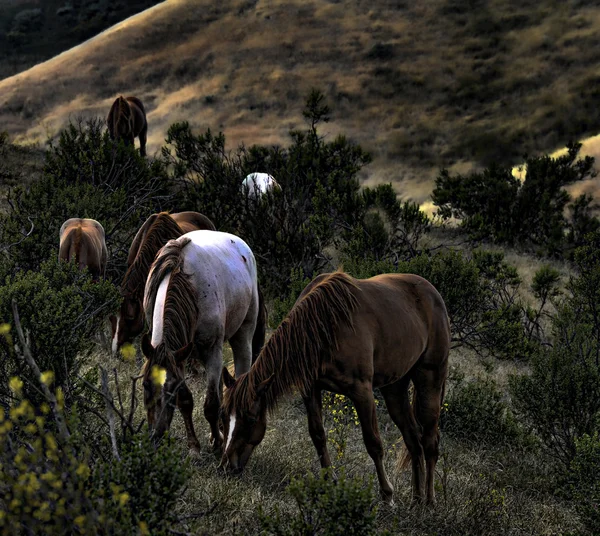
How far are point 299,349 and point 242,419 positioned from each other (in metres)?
0.60

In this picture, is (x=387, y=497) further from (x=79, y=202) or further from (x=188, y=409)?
(x=79, y=202)

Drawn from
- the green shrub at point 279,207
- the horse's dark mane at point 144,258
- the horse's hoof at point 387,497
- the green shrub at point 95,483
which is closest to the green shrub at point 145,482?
the green shrub at point 95,483

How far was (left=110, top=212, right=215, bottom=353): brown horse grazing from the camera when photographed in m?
6.18

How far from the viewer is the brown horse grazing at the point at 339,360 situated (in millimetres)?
4160

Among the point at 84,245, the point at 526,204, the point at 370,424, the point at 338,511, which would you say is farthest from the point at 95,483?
the point at 526,204

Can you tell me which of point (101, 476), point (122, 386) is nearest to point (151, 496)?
point (101, 476)

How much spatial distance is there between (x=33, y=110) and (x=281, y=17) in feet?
65.3

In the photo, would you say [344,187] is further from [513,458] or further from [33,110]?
[33,110]

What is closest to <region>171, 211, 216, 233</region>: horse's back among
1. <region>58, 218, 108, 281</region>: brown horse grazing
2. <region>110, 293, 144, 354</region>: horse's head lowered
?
<region>58, 218, 108, 281</region>: brown horse grazing

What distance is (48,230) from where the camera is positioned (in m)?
8.45

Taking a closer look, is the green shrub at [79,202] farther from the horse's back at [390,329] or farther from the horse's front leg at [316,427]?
the horse's back at [390,329]

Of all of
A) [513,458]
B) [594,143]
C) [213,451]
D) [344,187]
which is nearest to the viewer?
[213,451]

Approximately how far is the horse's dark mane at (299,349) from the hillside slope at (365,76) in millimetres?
27227

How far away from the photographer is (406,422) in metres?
5.07
